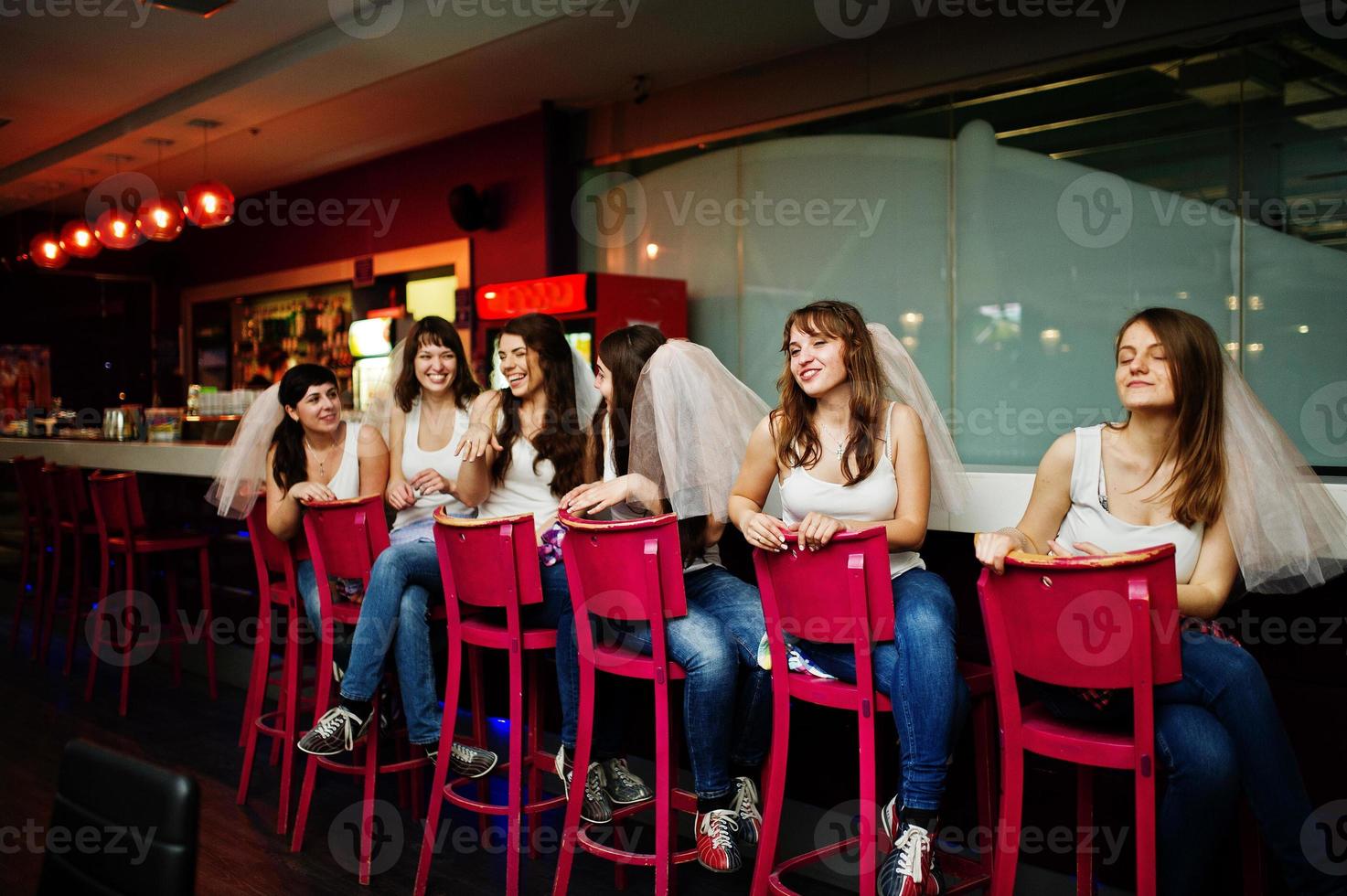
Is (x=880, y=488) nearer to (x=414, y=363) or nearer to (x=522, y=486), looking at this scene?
(x=522, y=486)

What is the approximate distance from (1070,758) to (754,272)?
4.59 meters

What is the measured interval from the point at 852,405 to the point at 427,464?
1607 mm

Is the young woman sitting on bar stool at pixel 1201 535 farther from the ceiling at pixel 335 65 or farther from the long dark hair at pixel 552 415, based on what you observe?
the ceiling at pixel 335 65

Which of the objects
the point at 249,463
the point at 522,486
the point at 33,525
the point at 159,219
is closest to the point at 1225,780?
the point at 522,486

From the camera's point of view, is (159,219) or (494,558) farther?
(159,219)

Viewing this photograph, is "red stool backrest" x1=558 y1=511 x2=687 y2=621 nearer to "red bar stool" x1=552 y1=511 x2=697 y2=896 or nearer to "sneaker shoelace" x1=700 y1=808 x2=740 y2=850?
"red bar stool" x1=552 y1=511 x2=697 y2=896

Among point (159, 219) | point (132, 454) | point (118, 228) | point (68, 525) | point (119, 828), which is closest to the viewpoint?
point (119, 828)

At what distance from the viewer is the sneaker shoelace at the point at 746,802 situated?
92.1 inches

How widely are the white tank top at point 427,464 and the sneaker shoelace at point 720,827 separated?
139 cm

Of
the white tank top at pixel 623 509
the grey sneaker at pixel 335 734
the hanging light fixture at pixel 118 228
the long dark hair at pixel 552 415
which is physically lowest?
the grey sneaker at pixel 335 734

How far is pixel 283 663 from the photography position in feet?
11.4

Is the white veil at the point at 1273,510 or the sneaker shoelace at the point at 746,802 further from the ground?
the white veil at the point at 1273,510

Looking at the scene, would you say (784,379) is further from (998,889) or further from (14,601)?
(14,601)

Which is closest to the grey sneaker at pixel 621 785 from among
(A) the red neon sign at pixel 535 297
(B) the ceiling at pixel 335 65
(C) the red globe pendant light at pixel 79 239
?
(A) the red neon sign at pixel 535 297
